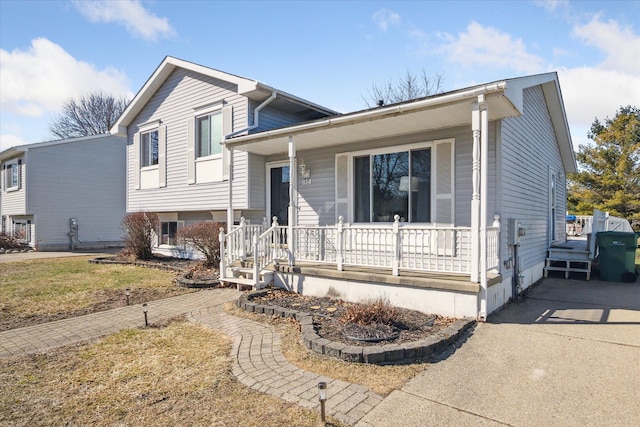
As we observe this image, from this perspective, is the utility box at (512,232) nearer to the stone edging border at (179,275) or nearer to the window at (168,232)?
the stone edging border at (179,275)

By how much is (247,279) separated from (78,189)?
17.2 meters

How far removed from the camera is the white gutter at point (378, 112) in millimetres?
5422

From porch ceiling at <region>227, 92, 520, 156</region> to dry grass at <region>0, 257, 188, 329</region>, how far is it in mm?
4178

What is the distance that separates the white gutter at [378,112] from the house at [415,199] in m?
0.02

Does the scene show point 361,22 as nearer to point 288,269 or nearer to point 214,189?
point 214,189

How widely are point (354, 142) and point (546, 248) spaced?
6.57m

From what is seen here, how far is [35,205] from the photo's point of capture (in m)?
18.8

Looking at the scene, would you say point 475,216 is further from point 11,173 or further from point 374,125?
point 11,173

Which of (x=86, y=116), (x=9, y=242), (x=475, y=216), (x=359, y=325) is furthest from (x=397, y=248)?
(x=86, y=116)

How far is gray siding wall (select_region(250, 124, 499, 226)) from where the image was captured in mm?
7304

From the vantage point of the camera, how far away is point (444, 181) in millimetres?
7609

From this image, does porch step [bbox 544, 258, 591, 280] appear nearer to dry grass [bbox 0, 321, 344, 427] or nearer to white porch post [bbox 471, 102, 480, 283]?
white porch post [bbox 471, 102, 480, 283]

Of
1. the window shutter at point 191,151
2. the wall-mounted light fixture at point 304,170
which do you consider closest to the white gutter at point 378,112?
the wall-mounted light fixture at point 304,170

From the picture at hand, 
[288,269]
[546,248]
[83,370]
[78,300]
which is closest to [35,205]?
[78,300]
